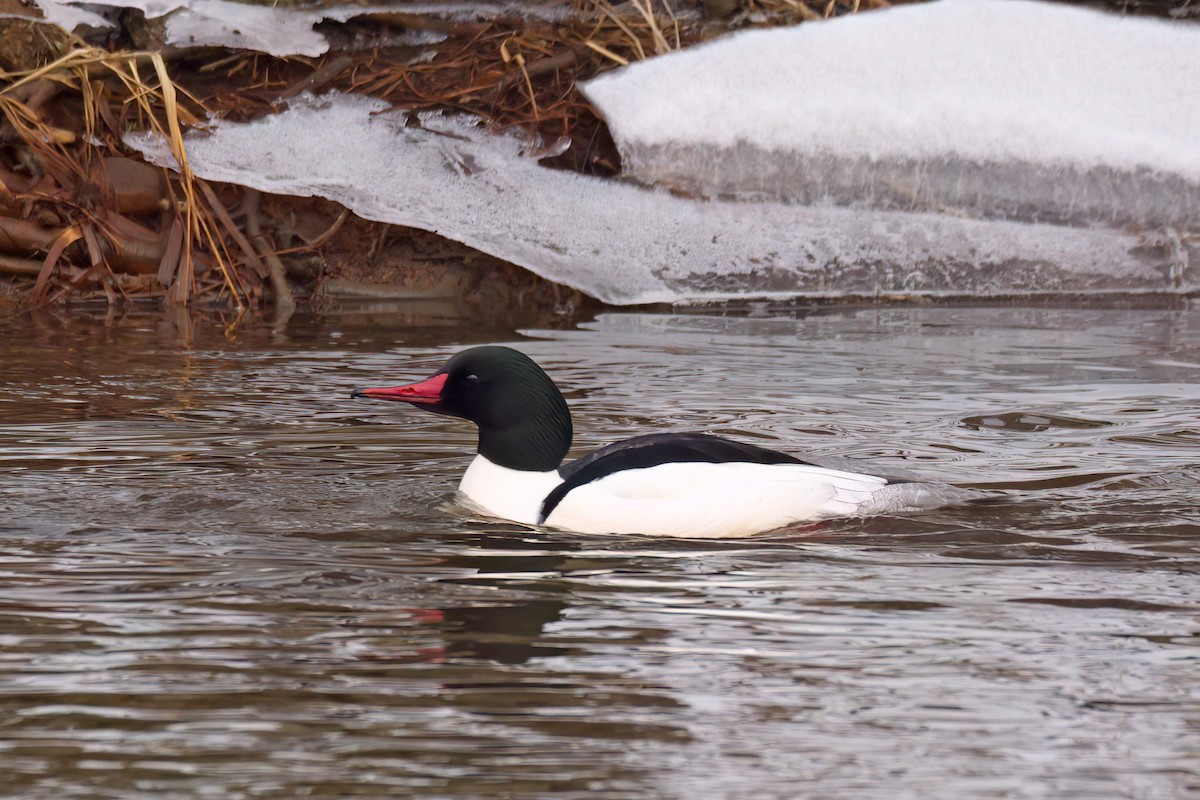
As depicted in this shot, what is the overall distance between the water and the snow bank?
6.39 ft

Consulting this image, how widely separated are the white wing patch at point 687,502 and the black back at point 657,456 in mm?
24

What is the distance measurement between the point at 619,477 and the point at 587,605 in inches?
29.8

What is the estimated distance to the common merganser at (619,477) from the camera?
13.9ft

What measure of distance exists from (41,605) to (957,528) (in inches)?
83.4

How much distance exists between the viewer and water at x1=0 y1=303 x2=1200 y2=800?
2.62 meters

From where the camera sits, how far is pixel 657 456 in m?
4.29

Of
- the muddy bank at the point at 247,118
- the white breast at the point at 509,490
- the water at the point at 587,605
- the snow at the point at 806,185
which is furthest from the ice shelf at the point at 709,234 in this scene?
the white breast at the point at 509,490

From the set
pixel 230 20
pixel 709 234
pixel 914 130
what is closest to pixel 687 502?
pixel 709 234

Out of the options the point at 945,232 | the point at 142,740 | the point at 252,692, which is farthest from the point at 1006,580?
the point at 945,232

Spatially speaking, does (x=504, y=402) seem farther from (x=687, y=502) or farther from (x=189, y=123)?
(x=189, y=123)

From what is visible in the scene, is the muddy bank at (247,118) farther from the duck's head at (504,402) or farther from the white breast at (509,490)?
the white breast at (509,490)

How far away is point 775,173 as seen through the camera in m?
8.22

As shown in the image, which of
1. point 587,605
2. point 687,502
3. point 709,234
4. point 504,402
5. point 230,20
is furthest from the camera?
point 230,20

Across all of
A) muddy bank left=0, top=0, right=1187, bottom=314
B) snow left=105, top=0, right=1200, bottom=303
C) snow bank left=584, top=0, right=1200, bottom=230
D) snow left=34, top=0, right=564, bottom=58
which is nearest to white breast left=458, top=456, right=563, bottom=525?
snow left=105, top=0, right=1200, bottom=303
